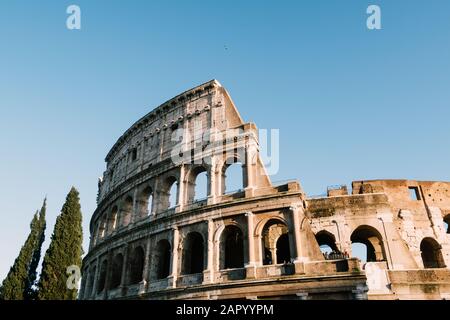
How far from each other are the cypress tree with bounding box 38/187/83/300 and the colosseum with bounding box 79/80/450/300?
154 centimetres

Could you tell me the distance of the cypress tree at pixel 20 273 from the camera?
22797mm

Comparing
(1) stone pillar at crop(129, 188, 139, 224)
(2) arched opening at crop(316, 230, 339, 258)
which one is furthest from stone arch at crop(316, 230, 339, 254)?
(1) stone pillar at crop(129, 188, 139, 224)

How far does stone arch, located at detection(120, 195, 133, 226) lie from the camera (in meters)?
21.7

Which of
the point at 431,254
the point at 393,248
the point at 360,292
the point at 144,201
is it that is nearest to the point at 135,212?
the point at 144,201

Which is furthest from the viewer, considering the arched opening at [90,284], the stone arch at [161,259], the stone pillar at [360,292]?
the arched opening at [90,284]

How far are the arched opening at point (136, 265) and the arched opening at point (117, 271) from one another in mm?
1612

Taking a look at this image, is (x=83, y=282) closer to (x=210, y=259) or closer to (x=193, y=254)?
(x=193, y=254)

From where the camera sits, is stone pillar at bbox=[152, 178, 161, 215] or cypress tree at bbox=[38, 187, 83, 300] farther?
cypress tree at bbox=[38, 187, 83, 300]

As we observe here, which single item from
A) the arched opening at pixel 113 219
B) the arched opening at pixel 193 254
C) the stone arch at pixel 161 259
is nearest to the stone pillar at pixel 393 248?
the arched opening at pixel 193 254

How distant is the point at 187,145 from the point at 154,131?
365 centimetres

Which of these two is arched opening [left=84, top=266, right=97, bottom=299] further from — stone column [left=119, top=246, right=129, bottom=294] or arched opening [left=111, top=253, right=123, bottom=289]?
stone column [left=119, top=246, right=129, bottom=294]

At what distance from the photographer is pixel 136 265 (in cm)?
1938

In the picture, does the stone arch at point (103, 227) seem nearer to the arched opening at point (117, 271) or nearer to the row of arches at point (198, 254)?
the arched opening at point (117, 271)
